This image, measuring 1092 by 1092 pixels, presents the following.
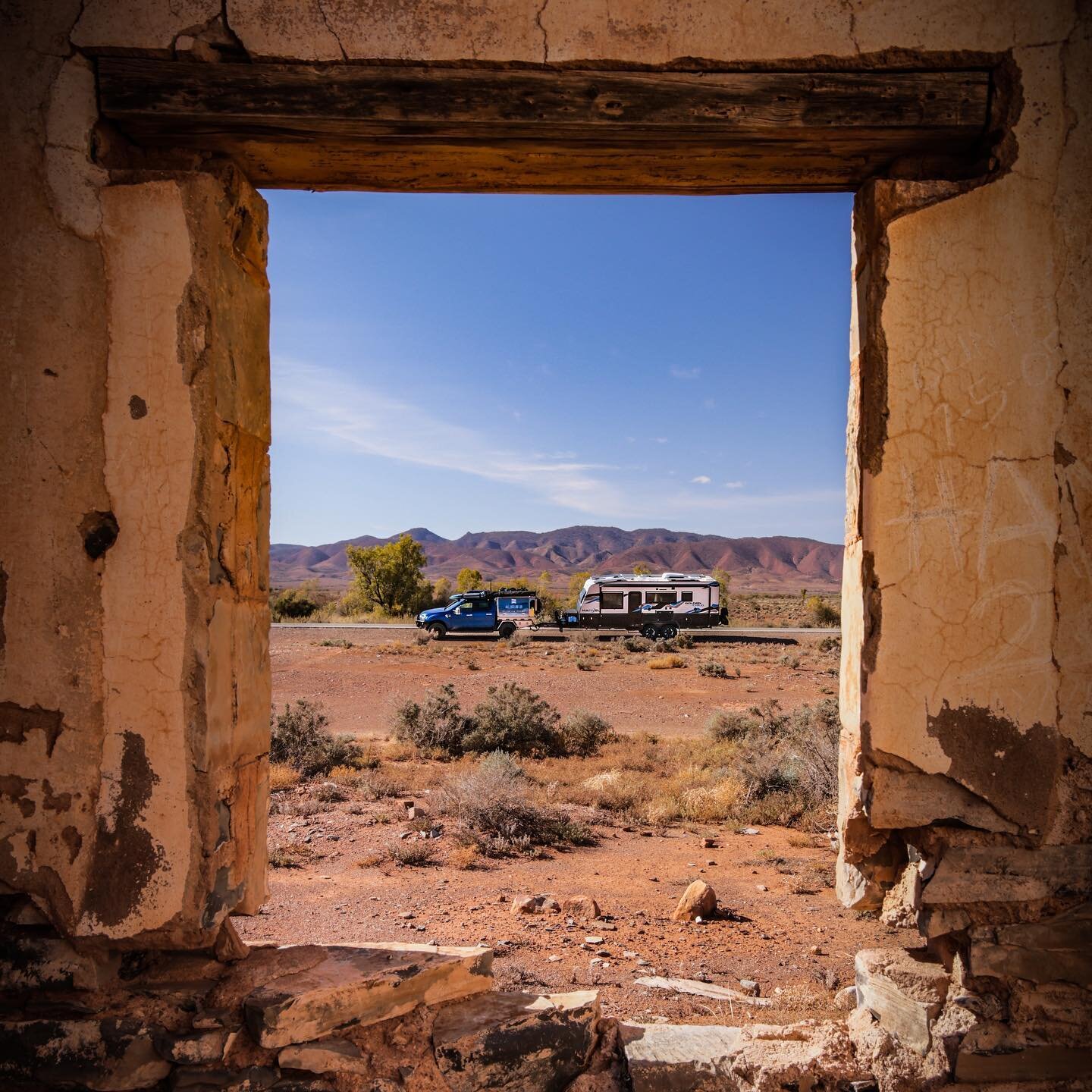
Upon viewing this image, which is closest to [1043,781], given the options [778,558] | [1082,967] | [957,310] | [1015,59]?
[1082,967]

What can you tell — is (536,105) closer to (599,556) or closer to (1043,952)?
(1043,952)

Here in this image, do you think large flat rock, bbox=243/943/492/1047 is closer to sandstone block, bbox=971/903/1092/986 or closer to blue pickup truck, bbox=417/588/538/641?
sandstone block, bbox=971/903/1092/986

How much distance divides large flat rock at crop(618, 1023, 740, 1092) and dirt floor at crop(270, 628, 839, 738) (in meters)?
8.39

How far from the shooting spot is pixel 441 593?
122 ft

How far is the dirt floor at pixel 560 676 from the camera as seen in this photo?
40.7 ft

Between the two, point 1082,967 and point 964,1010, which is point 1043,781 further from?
point 964,1010

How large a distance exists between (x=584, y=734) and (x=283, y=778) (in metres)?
3.91

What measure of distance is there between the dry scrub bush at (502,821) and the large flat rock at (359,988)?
11.6ft

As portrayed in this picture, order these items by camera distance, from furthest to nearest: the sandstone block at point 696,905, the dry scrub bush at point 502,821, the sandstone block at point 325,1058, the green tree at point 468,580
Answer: the green tree at point 468,580 < the dry scrub bush at point 502,821 < the sandstone block at point 696,905 < the sandstone block at point 325,1058

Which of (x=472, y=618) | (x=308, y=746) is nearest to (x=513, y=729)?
(x=308, y=746)

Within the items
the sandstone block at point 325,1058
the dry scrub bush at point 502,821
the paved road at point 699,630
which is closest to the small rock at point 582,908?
the dry scrub bush at point 502,821

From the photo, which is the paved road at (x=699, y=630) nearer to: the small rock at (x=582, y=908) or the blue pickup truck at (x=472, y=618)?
the blue pickup truck at (x=472, y=618)

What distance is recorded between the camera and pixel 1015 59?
226 cm

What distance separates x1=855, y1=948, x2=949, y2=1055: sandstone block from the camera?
2.28 metres
